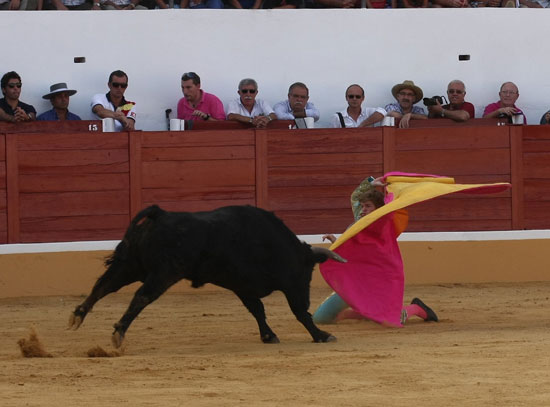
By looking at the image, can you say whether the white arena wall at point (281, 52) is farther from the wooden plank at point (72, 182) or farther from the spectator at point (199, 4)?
the wooden plank at point (72, 182)

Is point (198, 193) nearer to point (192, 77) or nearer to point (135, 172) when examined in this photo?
point (135, 172)

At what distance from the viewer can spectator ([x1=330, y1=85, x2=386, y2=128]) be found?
916 centimetres

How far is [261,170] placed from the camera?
8930 mm

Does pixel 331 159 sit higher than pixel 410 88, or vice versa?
pixel 410 88

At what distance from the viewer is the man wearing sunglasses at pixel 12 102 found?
849cm

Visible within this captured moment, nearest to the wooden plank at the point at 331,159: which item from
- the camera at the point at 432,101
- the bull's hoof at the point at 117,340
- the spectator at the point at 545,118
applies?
the camera at the point at 432,101

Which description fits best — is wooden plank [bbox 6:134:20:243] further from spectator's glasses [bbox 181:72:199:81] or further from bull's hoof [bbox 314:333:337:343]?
bull's hoof [bbox 314:333:337:343]

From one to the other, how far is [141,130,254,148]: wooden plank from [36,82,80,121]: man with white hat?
2.14 ft

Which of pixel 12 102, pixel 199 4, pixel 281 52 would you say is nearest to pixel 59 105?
pixel 12 102

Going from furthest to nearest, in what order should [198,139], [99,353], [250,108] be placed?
[250,108] → [198,139] → [99,353]

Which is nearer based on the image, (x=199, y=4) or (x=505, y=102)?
(x=505, y=102)

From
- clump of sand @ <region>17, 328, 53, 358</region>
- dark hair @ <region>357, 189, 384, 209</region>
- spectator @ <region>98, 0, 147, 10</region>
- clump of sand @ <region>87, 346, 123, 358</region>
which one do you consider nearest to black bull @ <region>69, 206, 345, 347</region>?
clump of sand @ <region>87, 346, 123, 358</region>

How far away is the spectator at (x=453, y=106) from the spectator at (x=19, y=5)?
3383 millimetres

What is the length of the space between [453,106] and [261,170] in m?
1.76
